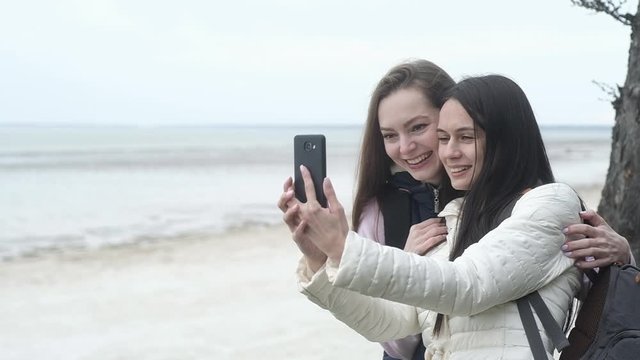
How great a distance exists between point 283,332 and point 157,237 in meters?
6.99

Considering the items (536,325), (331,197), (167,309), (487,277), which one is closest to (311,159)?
(331,197)

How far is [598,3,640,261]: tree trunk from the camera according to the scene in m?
3.91

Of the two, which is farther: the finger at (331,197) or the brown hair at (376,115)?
the brown hair at (376,115)

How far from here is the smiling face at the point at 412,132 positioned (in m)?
2.61

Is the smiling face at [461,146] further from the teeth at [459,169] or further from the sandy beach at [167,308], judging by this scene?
the sandy beach at [167,308]

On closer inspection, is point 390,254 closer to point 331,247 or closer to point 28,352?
point 331,247

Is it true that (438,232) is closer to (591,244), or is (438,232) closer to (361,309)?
(361,309)

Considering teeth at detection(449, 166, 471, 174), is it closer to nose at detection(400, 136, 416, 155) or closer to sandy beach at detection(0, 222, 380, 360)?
nose at detection(400, 136, 416, 155)

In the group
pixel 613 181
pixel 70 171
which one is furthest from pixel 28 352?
pixel 70 171

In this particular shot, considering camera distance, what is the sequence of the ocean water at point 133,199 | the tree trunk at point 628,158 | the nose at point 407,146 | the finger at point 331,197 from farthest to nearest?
the ocean water at point 133,199
the tree trunk at point 628,158
the nose at point 407,146
the finger at point 331,197

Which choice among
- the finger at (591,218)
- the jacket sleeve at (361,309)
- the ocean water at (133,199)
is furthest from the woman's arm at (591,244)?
the ocean water at (133,199)

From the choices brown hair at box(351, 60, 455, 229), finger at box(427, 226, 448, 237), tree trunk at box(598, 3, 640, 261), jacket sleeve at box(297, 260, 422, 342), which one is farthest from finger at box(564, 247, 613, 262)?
tree trunk at box(598, 3, 640, 261)

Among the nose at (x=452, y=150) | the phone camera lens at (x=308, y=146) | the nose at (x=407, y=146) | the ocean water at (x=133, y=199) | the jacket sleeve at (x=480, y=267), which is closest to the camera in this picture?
the jacket sleeve at (x=480, y=267)

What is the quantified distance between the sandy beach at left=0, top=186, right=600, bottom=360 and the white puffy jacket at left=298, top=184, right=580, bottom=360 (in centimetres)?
Result: 482
